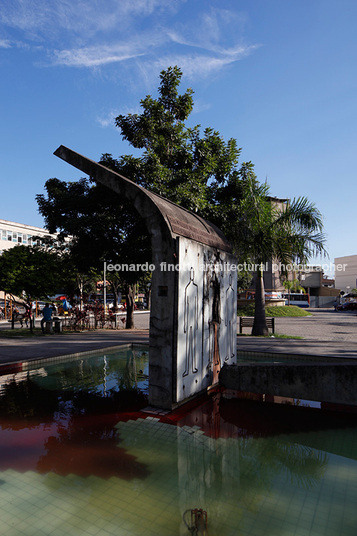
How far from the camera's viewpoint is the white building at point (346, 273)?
89188 millimetres

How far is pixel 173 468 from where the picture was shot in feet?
12.2

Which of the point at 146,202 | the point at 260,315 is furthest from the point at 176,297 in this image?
the point at 260,315

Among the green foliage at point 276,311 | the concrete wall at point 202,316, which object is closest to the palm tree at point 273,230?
the concrete wall at point 202,316

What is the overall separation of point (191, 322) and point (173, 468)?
7.41 ft

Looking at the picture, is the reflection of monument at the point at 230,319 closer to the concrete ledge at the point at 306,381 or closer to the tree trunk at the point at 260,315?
the concrete ledge at the point at 306,381

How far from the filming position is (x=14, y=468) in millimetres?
3664

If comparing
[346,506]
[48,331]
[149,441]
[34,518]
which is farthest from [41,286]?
[346,506]

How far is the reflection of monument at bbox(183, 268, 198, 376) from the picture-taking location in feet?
17.7

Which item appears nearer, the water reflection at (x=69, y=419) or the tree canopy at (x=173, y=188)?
the water reflection at (x=69, y=419)

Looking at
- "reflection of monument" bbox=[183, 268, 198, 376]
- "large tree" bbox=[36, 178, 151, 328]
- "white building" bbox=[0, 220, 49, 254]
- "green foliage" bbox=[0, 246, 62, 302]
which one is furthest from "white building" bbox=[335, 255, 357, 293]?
"reflection of monument" bbox=[183, 268, 198, 376]

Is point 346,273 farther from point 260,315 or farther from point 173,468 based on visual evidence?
point 173,468

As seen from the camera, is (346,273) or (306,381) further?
(346,273)

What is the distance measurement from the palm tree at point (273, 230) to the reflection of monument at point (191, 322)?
9.04 metres

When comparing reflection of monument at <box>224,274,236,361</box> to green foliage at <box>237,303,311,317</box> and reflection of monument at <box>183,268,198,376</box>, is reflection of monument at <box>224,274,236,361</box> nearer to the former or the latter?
reflection of monument at <box>183,268,198,376</box>
